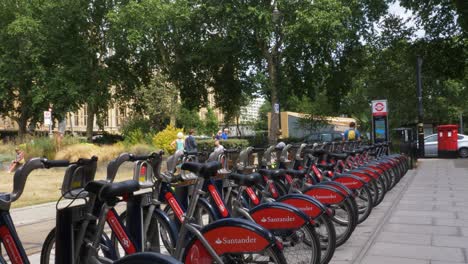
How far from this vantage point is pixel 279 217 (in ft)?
13.8

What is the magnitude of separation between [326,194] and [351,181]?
1249 millimetres

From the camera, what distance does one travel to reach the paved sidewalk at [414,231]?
546 centimetres

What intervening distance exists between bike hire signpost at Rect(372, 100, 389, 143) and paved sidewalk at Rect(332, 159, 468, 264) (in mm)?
6272

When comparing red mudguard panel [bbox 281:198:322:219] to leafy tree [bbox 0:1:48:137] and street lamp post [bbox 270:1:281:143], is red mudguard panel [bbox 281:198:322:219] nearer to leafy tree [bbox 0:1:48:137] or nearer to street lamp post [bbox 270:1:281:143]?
street lamp post [bbox 270:1:281:143]

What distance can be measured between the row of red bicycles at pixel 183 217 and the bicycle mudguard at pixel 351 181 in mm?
43

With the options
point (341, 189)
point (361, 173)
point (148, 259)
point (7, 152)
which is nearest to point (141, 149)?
point (7, 152)

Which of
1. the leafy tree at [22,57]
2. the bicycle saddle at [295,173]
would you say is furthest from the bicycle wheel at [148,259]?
the leafy tree at [22,57]

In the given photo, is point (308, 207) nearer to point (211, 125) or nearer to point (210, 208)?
point (210, 208)

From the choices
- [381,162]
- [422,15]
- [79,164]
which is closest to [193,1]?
[422,15]

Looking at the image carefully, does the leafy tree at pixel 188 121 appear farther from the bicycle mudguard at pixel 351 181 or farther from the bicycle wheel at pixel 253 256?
the bicycle wheel at pixel 253 256

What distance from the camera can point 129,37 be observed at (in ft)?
96.5

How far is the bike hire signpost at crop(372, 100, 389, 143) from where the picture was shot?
17312 mm

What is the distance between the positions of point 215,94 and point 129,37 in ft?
21.6

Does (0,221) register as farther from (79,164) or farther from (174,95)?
(174,95)
